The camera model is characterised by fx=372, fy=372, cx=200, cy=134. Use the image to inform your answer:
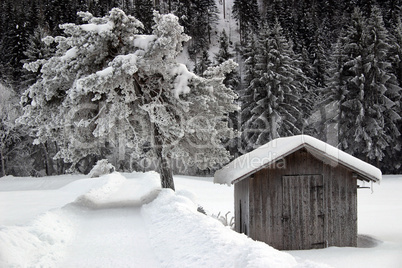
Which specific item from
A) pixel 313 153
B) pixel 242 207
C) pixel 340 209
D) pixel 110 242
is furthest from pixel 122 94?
pixel 340 209

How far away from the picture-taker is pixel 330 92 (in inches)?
1480

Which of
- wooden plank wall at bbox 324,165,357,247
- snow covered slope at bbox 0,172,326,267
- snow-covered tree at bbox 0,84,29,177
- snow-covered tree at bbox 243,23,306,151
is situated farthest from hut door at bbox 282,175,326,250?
snow-covered tree at bbox 0,84,29,177

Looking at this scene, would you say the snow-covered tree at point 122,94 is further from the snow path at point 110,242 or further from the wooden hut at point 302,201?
the wooden hut at point 302,201

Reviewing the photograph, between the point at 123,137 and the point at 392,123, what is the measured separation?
28244 millimetres

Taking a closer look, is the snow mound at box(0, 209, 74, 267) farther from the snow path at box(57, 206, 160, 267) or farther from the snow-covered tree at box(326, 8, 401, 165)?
the snow-covered tree at box(326, 8, 401, 165)

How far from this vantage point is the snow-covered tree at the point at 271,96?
3669 centimetres

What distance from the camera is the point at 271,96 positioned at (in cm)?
3678

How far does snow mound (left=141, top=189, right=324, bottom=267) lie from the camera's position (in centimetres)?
645

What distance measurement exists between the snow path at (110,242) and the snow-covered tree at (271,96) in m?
24.4

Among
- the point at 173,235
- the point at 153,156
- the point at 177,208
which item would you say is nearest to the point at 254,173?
the point at 177,208

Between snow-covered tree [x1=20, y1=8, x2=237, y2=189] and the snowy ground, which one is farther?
snow-covered tree [x1=20, y1=8, x2=237, y2=189]

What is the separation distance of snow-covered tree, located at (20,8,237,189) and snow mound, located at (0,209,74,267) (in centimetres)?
608

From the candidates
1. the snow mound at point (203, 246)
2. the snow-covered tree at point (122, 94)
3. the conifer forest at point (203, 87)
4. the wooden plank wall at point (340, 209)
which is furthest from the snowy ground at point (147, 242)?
the conifer forest at point (203, 87)

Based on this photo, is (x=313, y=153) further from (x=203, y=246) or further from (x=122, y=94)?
(x=122, y=94)
